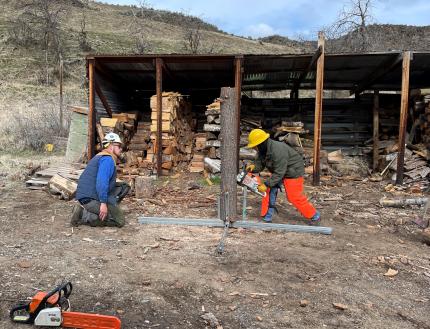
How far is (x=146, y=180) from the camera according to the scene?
8578mm

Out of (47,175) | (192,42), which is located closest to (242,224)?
(47,175)

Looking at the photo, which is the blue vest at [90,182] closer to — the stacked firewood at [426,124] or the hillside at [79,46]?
the stacked firewood at [426,124]

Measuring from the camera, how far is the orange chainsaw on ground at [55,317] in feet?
10.8

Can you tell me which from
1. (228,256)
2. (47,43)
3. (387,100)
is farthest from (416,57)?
(47,43)

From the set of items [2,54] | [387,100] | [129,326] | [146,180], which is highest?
[2,54]

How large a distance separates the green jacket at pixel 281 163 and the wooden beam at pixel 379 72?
5427mm

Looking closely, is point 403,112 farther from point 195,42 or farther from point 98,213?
point 195,42

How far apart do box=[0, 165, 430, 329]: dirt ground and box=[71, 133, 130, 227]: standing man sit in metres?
0.18

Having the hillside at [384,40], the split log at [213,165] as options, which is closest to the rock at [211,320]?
the split log at [213,165]

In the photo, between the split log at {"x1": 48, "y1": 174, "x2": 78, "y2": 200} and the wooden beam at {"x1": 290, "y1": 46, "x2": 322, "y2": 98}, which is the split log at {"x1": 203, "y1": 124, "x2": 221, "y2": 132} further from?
the split log at {"x1": 48, "y1": 174, "x2": 78, "y2": 200}

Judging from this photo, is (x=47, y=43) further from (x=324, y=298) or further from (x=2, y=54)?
(x=324, y=298)

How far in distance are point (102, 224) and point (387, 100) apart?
34.7 ft

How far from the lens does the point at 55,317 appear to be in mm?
3348

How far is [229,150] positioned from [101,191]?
2.04 meters
